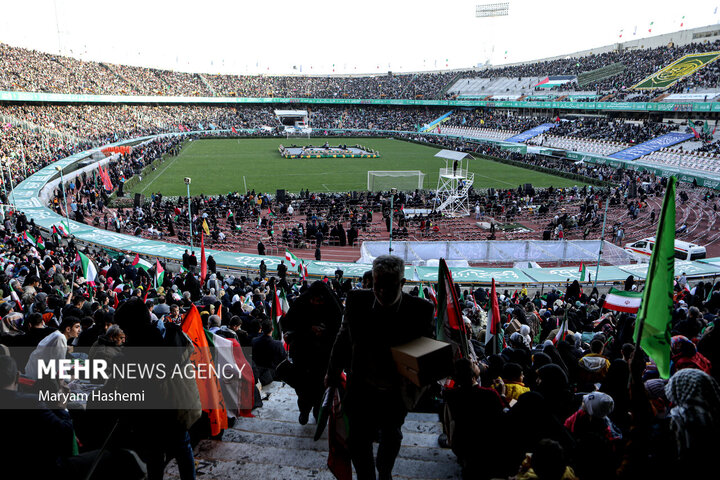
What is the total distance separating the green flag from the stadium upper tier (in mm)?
55083

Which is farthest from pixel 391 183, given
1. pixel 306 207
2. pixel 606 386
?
pixel 606 386

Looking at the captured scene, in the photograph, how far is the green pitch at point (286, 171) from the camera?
34.3 m

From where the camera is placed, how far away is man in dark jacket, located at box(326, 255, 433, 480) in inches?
108

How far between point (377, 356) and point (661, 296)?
207 centimetres

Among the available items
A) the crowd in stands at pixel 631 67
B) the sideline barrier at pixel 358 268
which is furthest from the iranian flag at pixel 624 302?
the crowd in stands at pixel 631 67

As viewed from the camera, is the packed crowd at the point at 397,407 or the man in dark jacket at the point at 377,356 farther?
the man in dark jacket at the point at 377,356

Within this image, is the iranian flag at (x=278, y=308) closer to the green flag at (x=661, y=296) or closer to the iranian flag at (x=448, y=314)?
the iranian flag at (x=448, y=314)

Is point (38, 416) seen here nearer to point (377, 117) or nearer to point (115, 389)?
point (115, 389)

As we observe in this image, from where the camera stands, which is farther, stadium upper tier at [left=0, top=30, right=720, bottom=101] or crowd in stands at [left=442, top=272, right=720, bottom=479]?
stadium upper tier at [left=0, top=30, right=720, bottom=101]

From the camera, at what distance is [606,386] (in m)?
4.07

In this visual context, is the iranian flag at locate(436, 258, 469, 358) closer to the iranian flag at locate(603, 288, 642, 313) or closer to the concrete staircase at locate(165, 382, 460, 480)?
the concrete staircase at locate(165, 382, 460, 480)

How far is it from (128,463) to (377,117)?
8979 cm

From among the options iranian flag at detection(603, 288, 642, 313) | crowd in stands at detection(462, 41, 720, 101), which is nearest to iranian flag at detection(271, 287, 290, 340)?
iranian flag at detection(603, 288, 642, 313)

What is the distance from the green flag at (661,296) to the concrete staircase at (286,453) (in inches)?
68.2
